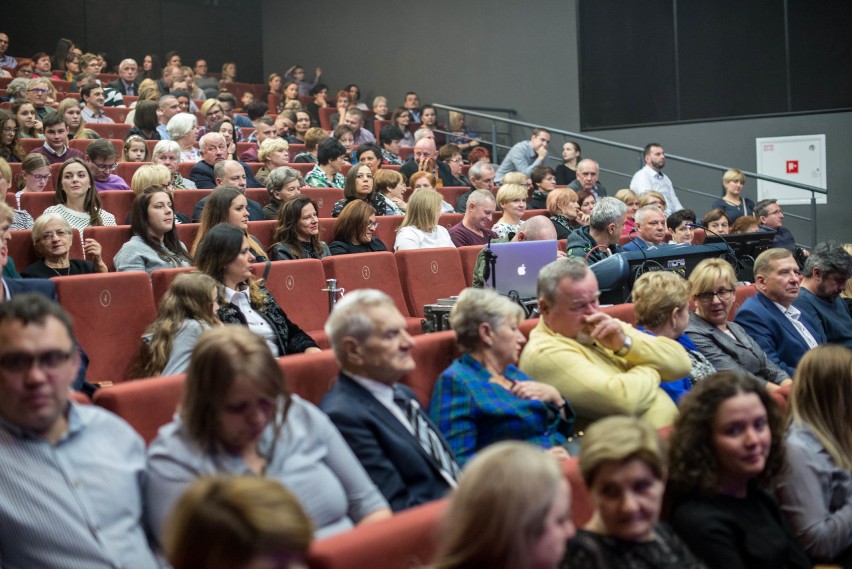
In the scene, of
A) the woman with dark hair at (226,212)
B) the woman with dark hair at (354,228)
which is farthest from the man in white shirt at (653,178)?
the woman with dark hair at (226,212)

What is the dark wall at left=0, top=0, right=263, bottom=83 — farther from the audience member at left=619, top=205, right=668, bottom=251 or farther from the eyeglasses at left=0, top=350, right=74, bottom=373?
the eyeglasses at left=0, top=350, right=74, bottom=373

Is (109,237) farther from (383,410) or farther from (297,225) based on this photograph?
(383,410)

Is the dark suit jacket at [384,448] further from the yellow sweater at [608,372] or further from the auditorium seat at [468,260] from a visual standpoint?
the auditorium seat at [468,260]

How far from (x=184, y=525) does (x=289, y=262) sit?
248 centimetres

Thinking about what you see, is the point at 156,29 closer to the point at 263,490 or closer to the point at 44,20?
the point at 44,20

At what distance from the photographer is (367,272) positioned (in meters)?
3.82

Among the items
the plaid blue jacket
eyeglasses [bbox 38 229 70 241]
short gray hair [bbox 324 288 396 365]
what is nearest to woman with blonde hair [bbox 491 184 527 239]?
eyeglasses [bbox 38 229 70 241]

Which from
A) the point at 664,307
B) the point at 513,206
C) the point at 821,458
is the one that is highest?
the point at 513,206

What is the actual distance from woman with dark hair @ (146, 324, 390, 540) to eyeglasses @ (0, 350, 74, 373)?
205 millimetres

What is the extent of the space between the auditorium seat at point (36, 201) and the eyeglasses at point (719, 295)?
9.05 ft

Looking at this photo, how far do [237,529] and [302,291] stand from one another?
252cm

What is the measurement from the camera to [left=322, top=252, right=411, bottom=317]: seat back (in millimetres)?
3707

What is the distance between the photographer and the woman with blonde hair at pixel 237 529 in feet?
3.51

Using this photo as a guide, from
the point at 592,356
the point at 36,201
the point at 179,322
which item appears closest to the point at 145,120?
the point at 36,201
